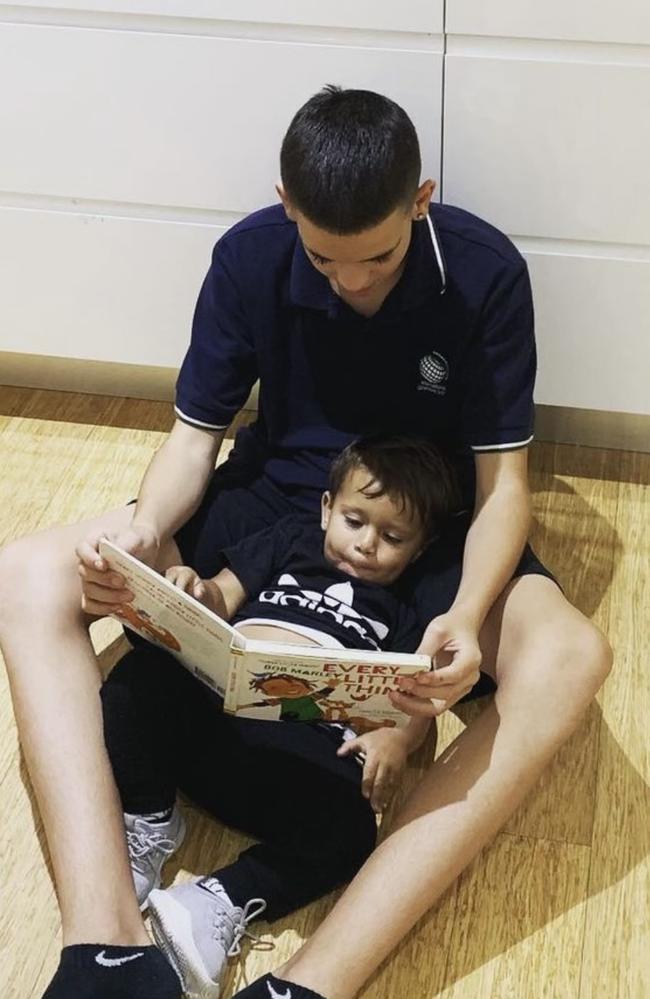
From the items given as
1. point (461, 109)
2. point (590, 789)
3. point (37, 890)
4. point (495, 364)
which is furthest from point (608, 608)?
point (37, 890)

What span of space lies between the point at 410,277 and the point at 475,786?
547 mm

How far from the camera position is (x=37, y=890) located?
58.7 inches

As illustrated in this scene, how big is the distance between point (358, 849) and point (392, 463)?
42 centimetres

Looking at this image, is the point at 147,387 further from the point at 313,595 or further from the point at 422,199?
the point at 422,199

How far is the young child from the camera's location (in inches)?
56.9

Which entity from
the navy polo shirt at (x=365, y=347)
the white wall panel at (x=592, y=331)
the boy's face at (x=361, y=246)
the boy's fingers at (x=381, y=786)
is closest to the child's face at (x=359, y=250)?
the boy's face at (x=361, y=246)

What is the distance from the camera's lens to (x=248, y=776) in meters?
1.49

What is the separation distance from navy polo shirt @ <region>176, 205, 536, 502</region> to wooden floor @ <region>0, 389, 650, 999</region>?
349mm

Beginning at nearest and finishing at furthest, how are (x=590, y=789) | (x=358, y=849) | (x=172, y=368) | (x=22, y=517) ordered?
(x=358, y=849) < (x=590, y=789) < (x=22, y=517) < (x=172, y=368)

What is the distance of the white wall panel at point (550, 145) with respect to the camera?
1.62 metres

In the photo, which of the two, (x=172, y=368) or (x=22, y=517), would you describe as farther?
(x=172, y=368)

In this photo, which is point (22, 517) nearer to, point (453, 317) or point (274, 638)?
point (274, 638)

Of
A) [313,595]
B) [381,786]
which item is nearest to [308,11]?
[313,595]

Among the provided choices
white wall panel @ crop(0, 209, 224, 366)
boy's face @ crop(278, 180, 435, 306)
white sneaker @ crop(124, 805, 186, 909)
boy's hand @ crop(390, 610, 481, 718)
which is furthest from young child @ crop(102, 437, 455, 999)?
white wall panel @ crop(0, 209, 224, 366)
